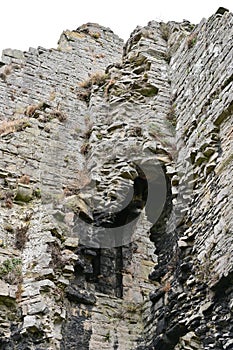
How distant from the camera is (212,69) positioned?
1062cm

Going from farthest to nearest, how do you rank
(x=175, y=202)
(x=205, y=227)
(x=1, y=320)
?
(x=175, y=202)
(x=205, y=227)
(x=1, y=320)

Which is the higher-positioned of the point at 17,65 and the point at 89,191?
the point at 17,65

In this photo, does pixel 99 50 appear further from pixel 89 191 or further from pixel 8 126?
pixel 89 191

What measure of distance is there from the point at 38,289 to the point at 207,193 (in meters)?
2.95

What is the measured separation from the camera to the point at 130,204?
36.6 feet

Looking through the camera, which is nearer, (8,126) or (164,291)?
(164,291)

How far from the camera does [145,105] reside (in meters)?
12.4

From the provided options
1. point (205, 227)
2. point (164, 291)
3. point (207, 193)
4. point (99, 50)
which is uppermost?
point (99, 50)

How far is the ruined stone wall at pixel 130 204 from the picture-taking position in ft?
28.1

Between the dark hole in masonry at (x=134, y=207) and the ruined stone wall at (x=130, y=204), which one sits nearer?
the ruined stone wall at (x=130, y=204)

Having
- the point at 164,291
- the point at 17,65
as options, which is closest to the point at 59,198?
the point at 164,291

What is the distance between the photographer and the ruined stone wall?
8.57 meters

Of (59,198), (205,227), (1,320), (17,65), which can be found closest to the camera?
(1,320)

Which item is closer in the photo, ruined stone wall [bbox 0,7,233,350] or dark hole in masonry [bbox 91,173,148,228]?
ruined stone wall [bbox 0,7,233,350]
